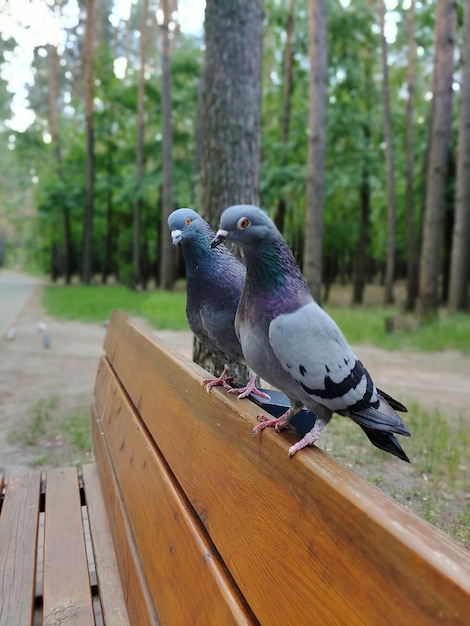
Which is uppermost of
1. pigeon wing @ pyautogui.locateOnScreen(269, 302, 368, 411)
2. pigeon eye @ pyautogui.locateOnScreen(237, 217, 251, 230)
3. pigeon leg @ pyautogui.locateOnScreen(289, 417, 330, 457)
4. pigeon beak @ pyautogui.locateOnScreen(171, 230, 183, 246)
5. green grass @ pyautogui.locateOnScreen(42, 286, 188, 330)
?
pigeon eye @ pyautogui.locateOnScreen(237, 217, 251, 230)

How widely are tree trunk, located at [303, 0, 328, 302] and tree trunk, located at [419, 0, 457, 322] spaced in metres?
2.61

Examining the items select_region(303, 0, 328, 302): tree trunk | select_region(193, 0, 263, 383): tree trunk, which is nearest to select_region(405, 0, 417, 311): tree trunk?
select_region(303, 0, 328, 302): tree trunk

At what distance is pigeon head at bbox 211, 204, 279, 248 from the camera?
4.59 ft

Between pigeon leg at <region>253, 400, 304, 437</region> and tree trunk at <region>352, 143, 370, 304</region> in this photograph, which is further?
tree trunk at <region>352, 143, 370, 304</region>

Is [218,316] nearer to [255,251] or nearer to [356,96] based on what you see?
[255,251]

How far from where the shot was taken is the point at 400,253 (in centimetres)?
3244

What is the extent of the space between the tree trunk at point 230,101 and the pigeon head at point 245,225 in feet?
9.10

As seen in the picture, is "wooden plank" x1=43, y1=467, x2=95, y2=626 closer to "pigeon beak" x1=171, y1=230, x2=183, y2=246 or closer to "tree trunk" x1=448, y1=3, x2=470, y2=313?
"pigeon beak" x1=171, y1=230, x2=183, y2=246

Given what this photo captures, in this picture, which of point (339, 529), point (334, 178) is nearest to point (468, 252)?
point (334, 178)

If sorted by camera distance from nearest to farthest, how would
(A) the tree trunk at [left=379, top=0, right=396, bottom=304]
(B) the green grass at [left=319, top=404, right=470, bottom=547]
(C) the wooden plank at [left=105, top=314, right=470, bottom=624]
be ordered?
(C) the wooden plank at [left=105, top=314, right=470, bottom=624] → (B) the green grass at [left=319, top=404, right=470, bottom=547] → (A) the tree trunk at [left=379, top=0, right=396, bottom=304]

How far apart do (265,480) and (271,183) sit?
16.5 m

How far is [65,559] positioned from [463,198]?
1400 centimetres

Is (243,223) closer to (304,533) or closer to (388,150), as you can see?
(304,533)

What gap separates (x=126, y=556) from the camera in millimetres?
1890
